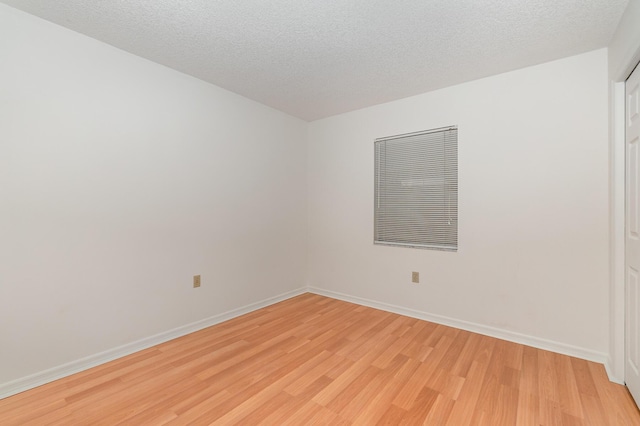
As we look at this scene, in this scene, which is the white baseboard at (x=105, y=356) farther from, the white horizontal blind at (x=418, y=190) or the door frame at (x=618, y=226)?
the door frame at (x=618, y=226)

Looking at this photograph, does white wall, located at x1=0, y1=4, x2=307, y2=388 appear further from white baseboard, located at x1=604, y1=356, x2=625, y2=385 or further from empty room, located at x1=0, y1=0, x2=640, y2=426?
white baseboard, located at x1=604, y1=356, x2=625, y2=385

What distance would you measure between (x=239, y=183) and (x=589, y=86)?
327 centimetres

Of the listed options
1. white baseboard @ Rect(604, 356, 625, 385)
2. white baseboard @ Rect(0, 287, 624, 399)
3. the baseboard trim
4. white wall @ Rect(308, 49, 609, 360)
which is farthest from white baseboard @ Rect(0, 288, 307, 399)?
white baseboard @ Rect(604, 356, 625, 385)

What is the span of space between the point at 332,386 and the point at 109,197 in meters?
2.20

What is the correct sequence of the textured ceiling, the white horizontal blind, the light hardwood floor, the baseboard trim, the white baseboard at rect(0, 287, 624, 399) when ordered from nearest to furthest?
the light hardwood floor → the textured ceiling → the white baseboard at rect(0, 287, 624, 399) → the baseboard trim → the white horizontal blind

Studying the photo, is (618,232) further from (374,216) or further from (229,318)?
(229,318)

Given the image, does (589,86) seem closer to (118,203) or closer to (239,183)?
(239,183)

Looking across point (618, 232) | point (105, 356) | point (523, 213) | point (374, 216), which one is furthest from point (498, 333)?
point (105, 356)

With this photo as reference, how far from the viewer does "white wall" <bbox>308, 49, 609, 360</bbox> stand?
223 centimetres

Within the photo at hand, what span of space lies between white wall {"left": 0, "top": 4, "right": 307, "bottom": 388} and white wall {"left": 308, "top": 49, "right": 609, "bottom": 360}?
1.82m

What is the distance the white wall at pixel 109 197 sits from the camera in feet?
6.03

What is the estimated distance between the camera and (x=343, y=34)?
6.65 ft

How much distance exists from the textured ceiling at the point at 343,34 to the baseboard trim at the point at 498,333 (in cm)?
238

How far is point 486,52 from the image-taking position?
2.25 meters
